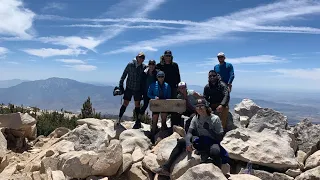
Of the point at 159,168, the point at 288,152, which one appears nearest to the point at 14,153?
the point at 159,168

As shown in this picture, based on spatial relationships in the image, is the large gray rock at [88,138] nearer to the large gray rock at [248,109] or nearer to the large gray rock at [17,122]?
the large gray rock at [17,122]

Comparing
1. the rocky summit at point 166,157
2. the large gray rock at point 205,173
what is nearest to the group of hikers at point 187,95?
the rocky summit at point 166,157

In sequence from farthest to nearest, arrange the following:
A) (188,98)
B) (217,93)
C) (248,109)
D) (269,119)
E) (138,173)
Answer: (248,109) → (269,119) → (188,98) → (217,93) → (138,173)

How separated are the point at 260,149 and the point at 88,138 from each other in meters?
5.88

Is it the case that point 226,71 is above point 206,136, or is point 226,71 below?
above

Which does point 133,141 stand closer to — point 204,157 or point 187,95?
point 187,95

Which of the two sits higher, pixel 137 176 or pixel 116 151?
pixel 116 151

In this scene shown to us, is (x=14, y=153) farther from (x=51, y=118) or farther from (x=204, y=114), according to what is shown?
(x=204, y=114)

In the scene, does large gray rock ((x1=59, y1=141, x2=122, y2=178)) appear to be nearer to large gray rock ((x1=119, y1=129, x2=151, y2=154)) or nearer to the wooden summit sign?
large gray rock ((x1=119, y1=129, x2=151, y2=154))

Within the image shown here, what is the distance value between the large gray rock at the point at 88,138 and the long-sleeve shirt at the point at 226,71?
4.68 meters

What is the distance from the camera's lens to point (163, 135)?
34.4 feet

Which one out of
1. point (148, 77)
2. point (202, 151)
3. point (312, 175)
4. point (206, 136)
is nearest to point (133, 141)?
point (148, 77)

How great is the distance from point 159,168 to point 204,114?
74.9 inches

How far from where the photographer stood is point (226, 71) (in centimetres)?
1031
